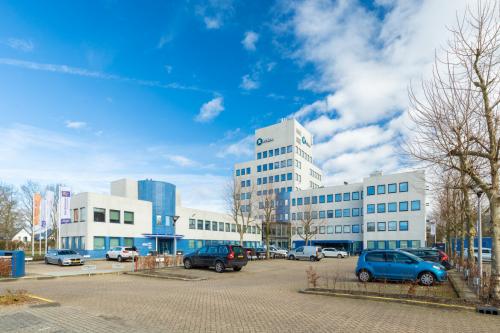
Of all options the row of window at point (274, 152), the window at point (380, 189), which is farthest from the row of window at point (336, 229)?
the row of window at point (274, 152)

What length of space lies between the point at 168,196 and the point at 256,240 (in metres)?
26.4

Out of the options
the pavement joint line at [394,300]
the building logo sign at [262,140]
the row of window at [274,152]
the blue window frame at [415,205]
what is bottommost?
the pavement joint line at [394,300]

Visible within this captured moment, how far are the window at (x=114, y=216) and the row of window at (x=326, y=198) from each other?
3988 centimetres

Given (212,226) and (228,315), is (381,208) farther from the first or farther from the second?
(228,315)

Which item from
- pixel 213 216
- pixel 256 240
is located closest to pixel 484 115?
pixel 213 216

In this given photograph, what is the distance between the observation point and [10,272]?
19.4 metres

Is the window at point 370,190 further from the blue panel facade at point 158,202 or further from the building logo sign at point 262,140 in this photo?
the blue panel facade at point 158,202

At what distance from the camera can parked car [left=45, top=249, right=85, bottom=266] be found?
97.4 ft

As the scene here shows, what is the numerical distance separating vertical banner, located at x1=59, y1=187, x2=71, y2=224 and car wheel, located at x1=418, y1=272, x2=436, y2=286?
3346 centimetres

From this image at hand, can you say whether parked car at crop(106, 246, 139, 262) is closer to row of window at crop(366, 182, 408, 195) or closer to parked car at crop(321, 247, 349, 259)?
parked car at crop(321, 247, 349, 259)

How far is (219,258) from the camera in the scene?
23391 mm

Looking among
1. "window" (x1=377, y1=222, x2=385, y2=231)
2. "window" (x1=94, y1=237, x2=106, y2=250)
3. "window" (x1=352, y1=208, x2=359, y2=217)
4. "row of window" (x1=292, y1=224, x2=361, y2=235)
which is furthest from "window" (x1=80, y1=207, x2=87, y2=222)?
"window" (x1=352, y1=208, x2=359, y2=217)

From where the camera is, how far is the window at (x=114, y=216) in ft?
137

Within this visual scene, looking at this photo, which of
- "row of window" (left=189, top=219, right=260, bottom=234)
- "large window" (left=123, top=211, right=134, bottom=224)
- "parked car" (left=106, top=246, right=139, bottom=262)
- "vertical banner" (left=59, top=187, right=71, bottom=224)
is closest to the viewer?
"parked car" (left=106, top=246, right=139, bottom=262)
